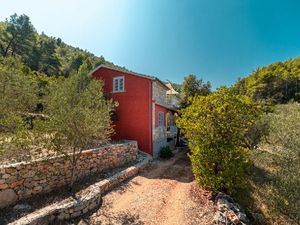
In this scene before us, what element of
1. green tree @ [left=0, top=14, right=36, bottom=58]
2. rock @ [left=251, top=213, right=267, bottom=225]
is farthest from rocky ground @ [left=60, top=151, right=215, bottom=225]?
green tree @ [left=0, top=14, right=36, bottom=58]

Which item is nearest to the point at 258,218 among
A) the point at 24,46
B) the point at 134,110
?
the point at 134,110

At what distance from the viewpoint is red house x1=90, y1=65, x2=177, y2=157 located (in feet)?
61.0

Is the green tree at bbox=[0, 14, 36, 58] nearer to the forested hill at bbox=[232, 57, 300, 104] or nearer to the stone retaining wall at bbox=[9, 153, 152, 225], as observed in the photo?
the stone retaining wall at bbox=[9, 153, 152, 225]

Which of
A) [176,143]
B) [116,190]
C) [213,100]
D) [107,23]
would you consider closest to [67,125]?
[116,190]

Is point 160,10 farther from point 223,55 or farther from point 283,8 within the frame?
point 223,55

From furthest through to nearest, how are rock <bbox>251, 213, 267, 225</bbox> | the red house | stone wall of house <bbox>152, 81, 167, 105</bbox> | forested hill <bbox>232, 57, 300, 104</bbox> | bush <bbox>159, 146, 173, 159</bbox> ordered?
forested hill <bbox>232, 57, 300, 104</bbox> < stone wall of house <bbox>152, 81, 167, 105</bbox> < bush <bbox>159, 146, 173, 159</bbox> < the red house < rock <bbox>251, 213, 267, 225</bbox>

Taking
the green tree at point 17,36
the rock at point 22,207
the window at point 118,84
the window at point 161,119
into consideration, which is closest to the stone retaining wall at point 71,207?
the rock at point 22,207

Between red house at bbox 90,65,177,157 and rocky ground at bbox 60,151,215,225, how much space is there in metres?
5.95

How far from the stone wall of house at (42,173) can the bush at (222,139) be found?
5.94m

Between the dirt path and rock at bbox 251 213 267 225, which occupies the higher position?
the dirt path

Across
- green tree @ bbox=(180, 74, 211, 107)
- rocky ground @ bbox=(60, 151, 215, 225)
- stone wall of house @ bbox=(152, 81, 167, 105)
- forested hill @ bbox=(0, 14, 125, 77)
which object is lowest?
rocky ground @ bbox=(60, 151, 215, 225)

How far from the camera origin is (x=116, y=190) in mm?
10641

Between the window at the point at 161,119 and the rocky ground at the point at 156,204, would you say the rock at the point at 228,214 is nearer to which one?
the rocky ground at the point at 156,204

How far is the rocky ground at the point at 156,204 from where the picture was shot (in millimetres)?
7910
